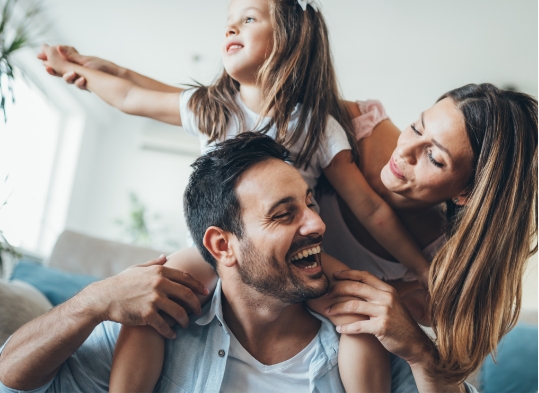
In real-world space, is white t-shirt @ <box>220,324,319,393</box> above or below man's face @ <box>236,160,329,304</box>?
below

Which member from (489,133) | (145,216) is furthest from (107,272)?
(145,216)

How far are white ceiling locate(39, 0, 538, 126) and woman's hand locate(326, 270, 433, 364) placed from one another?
2.88 m

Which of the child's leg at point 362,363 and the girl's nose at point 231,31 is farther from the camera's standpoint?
the girl's nose at point 231,31

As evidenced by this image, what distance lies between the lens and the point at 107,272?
8.80 feet

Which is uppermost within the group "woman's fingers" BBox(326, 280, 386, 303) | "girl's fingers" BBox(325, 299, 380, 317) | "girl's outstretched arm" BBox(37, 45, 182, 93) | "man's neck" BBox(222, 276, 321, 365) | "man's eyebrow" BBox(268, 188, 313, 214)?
"girl's outstretched arm" BBox(37, 45, 182, 93)

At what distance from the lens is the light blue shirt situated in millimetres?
1526

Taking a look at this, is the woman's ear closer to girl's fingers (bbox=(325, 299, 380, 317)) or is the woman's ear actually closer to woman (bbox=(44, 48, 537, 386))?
woman (bbox=(44, 48, 537, 386))

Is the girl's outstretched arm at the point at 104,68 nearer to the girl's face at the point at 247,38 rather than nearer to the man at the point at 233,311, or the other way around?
the girl's face at the point at 247,38

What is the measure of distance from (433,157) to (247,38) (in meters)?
0.66

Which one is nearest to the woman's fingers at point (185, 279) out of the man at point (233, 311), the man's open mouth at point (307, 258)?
the man at point (233, 311)

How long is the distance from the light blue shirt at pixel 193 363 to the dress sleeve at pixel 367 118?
65 centimetres

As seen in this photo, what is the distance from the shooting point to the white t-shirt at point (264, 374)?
156cm

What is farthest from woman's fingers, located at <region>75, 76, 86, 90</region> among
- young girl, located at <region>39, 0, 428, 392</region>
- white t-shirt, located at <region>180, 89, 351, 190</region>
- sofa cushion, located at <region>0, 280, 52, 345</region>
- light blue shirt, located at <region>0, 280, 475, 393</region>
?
light blue shirt, located at <region>0, 280, 475, 393</region>

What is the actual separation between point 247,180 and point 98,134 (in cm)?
560
